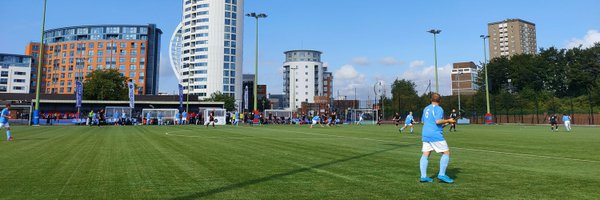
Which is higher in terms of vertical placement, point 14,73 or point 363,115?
point 14,73

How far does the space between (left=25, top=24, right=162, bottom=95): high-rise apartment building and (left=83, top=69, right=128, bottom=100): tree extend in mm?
52089

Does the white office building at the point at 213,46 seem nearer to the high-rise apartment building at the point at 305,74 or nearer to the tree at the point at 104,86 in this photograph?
the tree at the point at 104,86

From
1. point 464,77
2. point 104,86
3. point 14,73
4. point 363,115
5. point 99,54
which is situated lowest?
point 363,115

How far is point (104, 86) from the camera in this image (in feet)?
310

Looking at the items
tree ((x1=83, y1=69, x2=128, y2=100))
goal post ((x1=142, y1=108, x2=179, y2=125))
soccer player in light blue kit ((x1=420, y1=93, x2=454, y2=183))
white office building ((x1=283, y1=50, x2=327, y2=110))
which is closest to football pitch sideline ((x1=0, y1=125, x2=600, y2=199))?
soccer player in light blue kit ((x1=420, y1=93, x2=454, y2=183))

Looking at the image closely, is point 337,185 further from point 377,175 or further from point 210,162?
point 210,162

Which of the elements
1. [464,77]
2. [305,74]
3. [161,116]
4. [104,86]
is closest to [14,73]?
[104,86]

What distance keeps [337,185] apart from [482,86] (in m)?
100

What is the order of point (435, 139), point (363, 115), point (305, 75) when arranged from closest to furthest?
point (435, 139) < point (363, 115) < point (305, 75)

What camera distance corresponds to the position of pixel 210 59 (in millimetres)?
141000

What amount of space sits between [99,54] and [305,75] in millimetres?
86597

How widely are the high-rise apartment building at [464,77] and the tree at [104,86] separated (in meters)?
122

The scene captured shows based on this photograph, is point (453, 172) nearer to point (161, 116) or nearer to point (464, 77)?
point (161, 116)

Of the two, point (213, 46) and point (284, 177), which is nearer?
point (284, 177)
